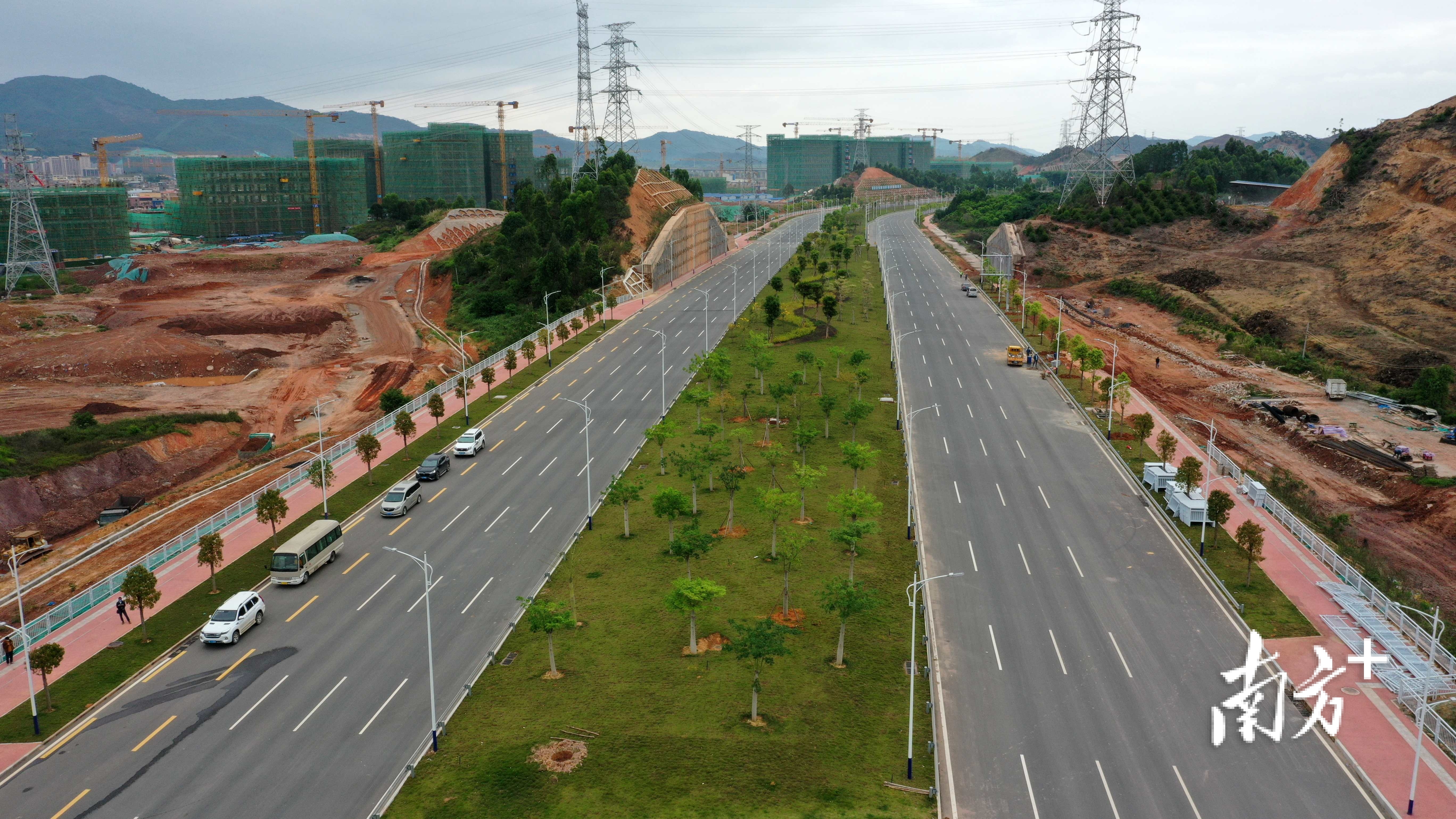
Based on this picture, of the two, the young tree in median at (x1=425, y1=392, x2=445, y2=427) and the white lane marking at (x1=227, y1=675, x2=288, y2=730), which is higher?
the young tree in median at (x1=425, y1=392, x2=445, y2=427)

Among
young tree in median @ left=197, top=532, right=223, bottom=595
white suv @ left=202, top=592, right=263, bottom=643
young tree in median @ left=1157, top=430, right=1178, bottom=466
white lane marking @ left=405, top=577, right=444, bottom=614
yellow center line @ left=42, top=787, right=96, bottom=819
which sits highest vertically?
young tree in median @ left=1157, top=430, right=1178, bottom=466

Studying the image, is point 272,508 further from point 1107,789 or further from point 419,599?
point 1107,789

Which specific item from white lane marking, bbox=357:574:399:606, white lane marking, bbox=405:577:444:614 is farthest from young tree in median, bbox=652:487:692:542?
white lane marking, bbox=357:574:399:606

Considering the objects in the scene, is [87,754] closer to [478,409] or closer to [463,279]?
[478,409]

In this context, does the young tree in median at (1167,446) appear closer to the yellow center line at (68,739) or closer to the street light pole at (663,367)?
the street light pole at (663,367)

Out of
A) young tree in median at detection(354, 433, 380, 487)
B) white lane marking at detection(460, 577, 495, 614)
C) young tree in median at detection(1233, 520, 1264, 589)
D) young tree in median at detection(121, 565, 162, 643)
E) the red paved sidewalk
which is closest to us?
the red paved sidewalk

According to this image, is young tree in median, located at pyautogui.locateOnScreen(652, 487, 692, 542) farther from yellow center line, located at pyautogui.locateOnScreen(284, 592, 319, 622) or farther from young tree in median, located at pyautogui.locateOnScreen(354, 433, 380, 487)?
young tree in median, located at pyautogui.locateOnScreen(354, 433, 380, 487)

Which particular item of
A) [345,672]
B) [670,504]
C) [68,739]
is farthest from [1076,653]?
[68,739]

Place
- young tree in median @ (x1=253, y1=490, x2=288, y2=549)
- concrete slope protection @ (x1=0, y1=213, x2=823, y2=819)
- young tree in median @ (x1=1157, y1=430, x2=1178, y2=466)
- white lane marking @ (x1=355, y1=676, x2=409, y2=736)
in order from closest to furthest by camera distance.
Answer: concrete slope protection @ (x1=0, y1=213, x2=823, y2=819) → white lane marking @ (x1=355, y1=676, x2=409, y2=736) → young tree in median @ (x1=253, y1=490, x2=288, y2=549) → young tree in median @ (x1=1157, y1=430, x2=1178, y2=466)
